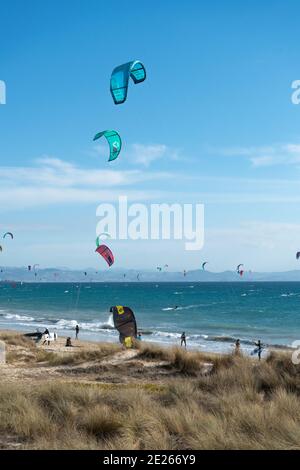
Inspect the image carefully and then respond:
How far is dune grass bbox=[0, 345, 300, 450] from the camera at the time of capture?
6.19 metres

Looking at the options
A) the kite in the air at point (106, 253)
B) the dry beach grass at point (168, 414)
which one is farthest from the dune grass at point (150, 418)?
the kite in the air at point (106, 253)

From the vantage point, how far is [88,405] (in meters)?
8.01

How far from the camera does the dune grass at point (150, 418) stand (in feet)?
20.3

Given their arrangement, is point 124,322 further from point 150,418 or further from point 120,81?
point 150,418

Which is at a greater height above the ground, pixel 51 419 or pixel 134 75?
pixel 134 75

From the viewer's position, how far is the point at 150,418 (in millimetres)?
6965

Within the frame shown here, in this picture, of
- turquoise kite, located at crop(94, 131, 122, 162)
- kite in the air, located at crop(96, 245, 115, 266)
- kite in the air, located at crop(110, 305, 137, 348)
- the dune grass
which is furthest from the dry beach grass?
kite in the air, located at crop(96, 245, 115, 266)

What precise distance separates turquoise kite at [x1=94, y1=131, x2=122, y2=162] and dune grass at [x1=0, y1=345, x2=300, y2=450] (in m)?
10.1

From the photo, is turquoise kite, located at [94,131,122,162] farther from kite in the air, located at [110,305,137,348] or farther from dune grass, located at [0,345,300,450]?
dune grass, located at [0,345,300,450]

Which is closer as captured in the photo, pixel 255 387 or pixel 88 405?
pixel 88 405

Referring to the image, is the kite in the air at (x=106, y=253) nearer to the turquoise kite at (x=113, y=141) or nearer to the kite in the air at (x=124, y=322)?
the kite in the air at (x=124, y=322)
